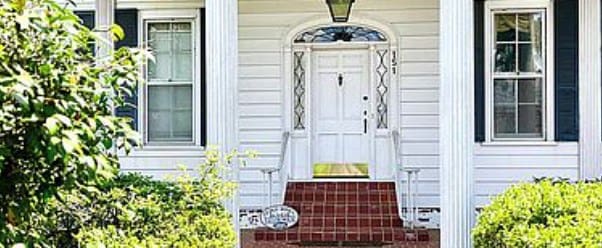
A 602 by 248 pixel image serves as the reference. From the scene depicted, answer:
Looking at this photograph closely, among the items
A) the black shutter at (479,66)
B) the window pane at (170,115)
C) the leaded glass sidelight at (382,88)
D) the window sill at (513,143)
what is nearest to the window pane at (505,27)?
the black shutter at (479,66)

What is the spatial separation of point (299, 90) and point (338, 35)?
95 cm

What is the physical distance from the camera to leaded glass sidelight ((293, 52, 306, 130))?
10.4m

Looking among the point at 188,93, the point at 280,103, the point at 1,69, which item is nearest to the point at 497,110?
the point at 280,103

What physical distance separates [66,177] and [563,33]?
7.56 metres

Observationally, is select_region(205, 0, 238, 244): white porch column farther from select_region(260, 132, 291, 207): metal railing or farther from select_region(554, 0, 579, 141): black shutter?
select_region(554, 0, 579, 141): black shutter

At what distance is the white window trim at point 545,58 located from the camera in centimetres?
915

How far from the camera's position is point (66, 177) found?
2.84 meters

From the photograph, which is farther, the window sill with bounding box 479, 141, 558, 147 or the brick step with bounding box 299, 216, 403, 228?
the brick step with bounding box 299, 216, 403, 228

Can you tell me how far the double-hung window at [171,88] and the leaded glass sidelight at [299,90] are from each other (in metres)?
1.50

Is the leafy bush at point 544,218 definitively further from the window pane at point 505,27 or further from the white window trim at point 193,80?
the white window trim at point 193,80

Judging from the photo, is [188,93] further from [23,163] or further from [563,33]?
[23,163]

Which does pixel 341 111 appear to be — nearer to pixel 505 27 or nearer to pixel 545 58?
pixel 505 27

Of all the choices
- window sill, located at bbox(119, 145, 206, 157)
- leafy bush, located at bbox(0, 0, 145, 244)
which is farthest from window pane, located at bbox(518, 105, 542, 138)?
leafy bush, located at bbox(0, 0, 145, 244)

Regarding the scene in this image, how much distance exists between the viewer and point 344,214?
9805 millimetres
